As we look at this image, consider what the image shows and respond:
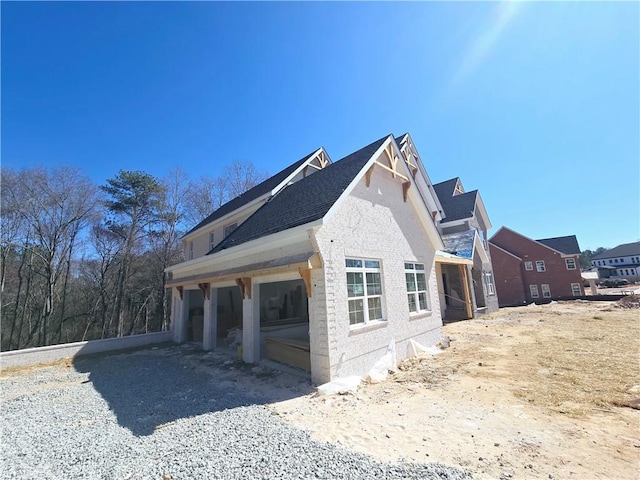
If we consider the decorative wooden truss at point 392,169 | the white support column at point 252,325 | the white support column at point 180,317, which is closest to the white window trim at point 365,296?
the decorative wooden truss at point 392,169

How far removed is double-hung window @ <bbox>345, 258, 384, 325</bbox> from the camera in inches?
307

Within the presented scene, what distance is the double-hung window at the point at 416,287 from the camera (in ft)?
34.1

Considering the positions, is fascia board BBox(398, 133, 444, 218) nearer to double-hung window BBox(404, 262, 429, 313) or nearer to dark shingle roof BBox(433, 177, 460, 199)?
dark shingle roof BBox(433, 177, 460, 199)

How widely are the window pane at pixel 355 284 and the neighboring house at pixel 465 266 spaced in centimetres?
1020

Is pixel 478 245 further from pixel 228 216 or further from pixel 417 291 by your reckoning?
pixel 228 216

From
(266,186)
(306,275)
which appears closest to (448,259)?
(306,275)

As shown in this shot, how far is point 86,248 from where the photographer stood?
22812 millimetres

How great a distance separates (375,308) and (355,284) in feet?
4.07

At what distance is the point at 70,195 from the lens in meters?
20.7

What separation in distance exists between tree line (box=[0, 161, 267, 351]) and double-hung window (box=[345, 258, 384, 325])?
22.2 metres

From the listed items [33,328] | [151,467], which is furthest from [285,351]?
[33,328]

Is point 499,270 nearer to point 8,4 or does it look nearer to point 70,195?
point 8,4

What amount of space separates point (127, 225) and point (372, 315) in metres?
23.5

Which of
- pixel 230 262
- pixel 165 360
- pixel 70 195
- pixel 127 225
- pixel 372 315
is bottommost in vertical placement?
pixel 165 360
